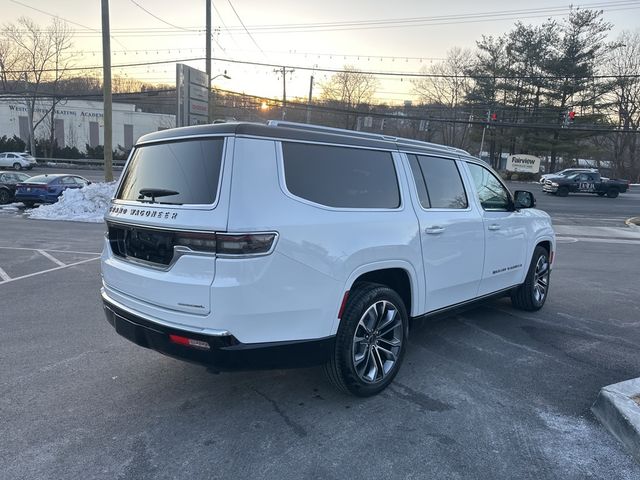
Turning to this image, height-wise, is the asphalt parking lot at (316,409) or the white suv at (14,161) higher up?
the white suv at (14,161)

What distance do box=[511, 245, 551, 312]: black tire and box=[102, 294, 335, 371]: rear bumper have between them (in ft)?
11.2

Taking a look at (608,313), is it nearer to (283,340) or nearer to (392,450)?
(392,450)

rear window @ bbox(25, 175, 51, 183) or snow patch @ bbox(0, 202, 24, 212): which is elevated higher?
rear window @ bbox(25, 175, 51, 183)

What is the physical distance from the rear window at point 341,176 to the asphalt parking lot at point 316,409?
154 cm

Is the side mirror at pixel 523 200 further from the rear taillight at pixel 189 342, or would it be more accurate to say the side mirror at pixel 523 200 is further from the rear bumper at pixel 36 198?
the rear bumper at pixel 36 198

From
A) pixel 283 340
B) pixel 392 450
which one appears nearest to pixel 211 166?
pixel 283 340

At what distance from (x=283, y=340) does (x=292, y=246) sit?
0.60 metres

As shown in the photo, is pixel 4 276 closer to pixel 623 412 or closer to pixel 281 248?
pixel 281 248

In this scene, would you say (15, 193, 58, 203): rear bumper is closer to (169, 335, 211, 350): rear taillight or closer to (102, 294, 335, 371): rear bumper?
(102, 294, 335, 371): rear bumper

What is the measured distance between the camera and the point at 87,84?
1777 inches

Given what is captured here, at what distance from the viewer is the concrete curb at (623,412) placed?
290 cm

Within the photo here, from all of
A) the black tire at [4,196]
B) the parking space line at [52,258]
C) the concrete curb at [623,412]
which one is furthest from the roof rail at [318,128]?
the black tire at [4,196]

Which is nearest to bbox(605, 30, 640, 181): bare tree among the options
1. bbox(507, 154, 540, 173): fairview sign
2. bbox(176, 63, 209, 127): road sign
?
bbox(507, 154, 540, 173): fairview sign

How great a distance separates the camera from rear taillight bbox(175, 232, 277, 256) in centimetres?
268
